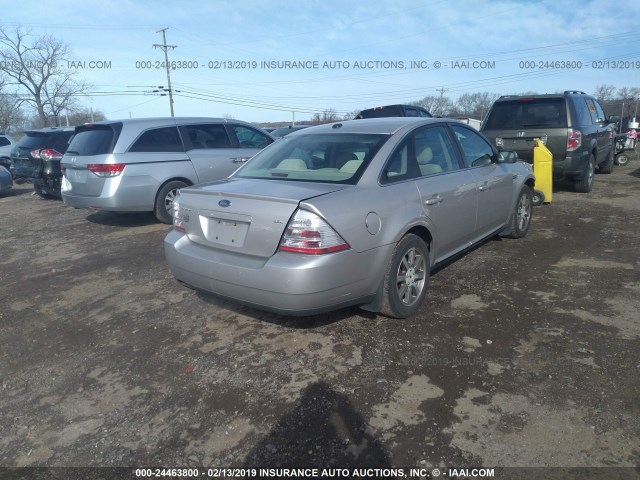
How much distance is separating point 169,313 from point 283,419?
6.23ft

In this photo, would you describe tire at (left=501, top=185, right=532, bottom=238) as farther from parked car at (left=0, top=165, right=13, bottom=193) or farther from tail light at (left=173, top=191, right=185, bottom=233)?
parked car at (left=0, top=165, right=13, bottom=193)

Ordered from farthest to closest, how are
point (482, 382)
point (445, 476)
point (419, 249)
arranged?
1. point (419, 249)
2. point (482, 382)
3. point (445, 476)

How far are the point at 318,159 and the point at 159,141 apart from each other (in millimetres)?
4360

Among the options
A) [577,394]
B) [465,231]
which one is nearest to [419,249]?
[465,231]

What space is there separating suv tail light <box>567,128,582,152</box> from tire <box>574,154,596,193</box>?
965mm

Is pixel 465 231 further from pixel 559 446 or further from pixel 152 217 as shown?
pixel 152 217

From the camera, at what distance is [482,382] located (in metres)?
2.80

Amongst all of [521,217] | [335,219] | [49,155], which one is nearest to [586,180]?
[521,217]

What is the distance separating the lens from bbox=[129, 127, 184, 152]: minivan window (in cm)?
698

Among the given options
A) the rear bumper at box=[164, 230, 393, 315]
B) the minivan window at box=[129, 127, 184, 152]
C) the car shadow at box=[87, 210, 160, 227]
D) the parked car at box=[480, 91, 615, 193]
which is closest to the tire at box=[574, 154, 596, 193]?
the parked car at box=[480, 91, 615, 193]

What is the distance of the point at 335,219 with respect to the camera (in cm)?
295

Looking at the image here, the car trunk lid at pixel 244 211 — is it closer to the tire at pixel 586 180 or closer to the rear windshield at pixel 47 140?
the tire at pixel 586 180

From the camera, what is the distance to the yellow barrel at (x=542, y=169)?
7441 mm

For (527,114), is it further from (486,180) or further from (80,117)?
(80,117)
